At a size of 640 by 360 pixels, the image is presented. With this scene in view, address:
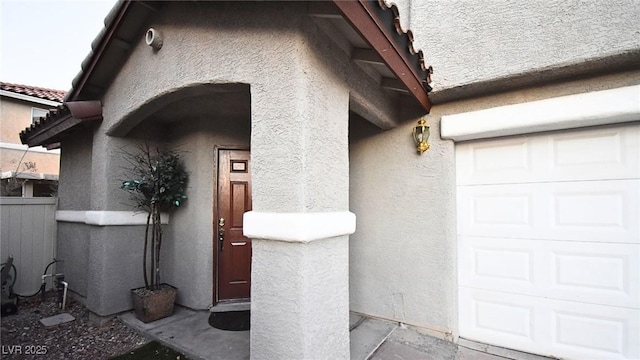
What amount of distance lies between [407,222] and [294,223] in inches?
116

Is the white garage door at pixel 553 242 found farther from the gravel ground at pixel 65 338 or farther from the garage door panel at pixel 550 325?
the gravel ground at pixel 65 338

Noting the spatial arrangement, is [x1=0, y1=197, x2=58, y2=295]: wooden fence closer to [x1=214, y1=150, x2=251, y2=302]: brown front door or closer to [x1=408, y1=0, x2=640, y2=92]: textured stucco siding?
[x1=214, y1=150, x2=251, y2=302]: brown front door

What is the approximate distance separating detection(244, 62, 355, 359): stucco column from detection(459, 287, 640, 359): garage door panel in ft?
9.10

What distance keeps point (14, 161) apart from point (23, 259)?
12.0 metres

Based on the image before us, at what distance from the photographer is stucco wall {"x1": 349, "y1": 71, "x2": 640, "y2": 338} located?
4.84 meters

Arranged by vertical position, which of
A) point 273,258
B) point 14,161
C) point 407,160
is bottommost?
point 273,258

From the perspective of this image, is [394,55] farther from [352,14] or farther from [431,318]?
[431,318]

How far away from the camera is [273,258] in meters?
3.17

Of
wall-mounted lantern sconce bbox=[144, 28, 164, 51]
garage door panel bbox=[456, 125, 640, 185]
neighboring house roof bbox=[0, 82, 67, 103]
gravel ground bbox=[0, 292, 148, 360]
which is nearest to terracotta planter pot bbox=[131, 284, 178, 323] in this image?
gravel ground bbox=[0, 292, 148, 360]

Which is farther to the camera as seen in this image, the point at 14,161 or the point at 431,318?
the point at 14,161

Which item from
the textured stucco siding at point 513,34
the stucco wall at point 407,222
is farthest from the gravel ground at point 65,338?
the textured stucco siding at point 513,34

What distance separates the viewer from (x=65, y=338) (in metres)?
5.33

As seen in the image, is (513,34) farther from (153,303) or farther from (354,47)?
(153,303)

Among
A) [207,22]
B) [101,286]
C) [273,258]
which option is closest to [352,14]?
[207,22]
